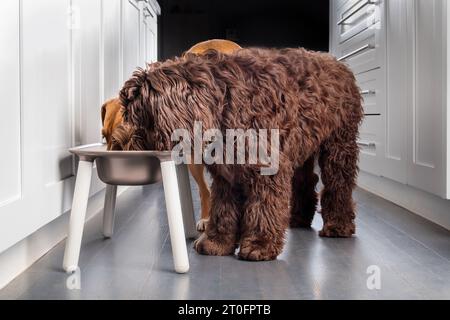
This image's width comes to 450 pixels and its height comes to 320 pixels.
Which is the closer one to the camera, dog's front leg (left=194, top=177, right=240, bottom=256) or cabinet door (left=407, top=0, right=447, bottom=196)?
dog's front leg (left=194, top=177, right=240, bottom=256)

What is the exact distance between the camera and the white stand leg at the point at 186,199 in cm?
192

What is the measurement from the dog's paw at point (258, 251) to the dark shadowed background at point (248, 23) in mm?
3945

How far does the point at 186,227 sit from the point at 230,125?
0.58 m

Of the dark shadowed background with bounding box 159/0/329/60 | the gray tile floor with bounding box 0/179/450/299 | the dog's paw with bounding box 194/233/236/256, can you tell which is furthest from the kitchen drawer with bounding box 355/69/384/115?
the dark shadowed background with bounding box 159/0/329/60

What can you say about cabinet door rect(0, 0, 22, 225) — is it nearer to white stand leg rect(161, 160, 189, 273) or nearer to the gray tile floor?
the gray tile floor

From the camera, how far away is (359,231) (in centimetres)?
212

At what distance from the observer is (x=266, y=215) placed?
161cm

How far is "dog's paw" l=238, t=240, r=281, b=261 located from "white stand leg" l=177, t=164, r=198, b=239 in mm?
368

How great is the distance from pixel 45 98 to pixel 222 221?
63 cm

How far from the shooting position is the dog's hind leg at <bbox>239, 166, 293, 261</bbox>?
1610 mm

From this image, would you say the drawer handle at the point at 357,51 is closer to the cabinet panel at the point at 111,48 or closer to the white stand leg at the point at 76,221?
the cabinet panel at the point at 111,48

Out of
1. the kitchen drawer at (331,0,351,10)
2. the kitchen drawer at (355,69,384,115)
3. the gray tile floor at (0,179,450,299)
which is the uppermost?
the kitchen drawer at (331,0,351,10)

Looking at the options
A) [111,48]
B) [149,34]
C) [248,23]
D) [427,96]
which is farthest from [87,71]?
[248,23]

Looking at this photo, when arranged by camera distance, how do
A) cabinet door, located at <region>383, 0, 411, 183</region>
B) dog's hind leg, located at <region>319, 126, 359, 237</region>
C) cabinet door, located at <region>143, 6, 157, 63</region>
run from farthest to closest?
cabinet door, located at <region>143, 6, 157, 63</region> → cabinet door, located at <region>383, 0, 411, 183</region> → dog's hind leg, located at <region>319, 126, 359, 237</region>
